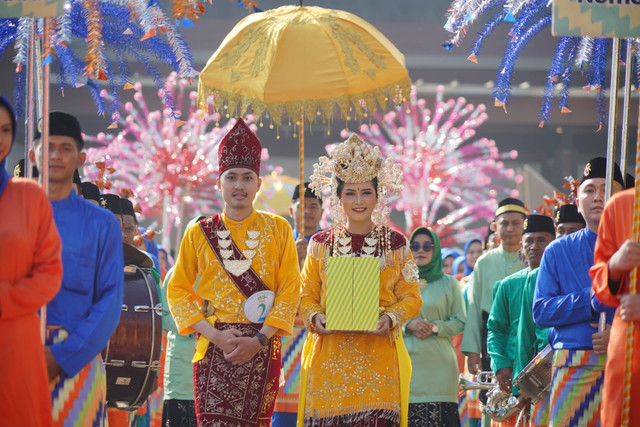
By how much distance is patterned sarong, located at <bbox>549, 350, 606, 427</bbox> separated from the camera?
5.24 metres

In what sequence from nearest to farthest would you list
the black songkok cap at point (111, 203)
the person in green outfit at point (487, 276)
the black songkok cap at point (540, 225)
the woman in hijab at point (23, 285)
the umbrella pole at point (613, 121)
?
the woman in hijab at point (23, 285), the umbrella pole at point (613, 121), the black songkok cap at point (111, 203), the black songkok cap at point (540, 225), the person in green outfit at point (487, 276)

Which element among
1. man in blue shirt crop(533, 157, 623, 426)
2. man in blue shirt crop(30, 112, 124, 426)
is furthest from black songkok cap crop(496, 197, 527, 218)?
man in blue shirt crop(30, 112, 124, 426)

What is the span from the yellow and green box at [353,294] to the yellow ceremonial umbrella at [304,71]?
103 centimetres

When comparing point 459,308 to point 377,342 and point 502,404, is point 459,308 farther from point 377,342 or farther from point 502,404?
point 377,342

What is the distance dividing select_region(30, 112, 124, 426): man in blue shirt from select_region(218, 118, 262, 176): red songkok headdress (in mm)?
1395

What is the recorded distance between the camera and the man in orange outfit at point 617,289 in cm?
425

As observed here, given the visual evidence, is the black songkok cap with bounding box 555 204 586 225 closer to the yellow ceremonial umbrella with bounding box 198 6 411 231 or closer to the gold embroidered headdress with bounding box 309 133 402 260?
the gold embroidered headdress with bounding box 309 133 402 260

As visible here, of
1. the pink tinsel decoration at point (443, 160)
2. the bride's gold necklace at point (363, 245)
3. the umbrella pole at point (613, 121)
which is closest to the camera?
the umbrella pole at point (613, 121)

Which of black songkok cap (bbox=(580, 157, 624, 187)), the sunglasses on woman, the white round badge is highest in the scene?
black songkok cap (bbox=(580, 157, 624, 187))

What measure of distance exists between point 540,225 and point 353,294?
2400 millimetres

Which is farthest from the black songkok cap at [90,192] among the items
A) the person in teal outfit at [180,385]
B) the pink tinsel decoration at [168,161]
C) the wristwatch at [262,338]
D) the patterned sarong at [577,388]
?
the pink tinsel decoration at [168,161]

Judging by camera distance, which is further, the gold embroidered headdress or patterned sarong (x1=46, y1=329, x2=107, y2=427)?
the gold embroidered headdress

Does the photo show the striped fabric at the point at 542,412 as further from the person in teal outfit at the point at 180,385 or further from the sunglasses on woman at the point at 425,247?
the person in teal outfit at the point at 180,385

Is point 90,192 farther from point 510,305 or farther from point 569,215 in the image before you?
point 569,215
